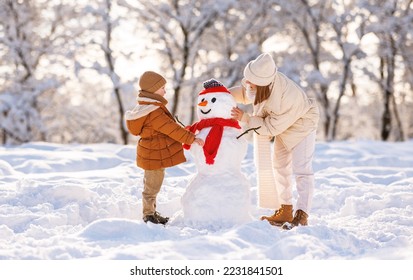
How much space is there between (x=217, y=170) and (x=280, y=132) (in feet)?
2.02

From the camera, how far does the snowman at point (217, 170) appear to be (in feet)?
13.9

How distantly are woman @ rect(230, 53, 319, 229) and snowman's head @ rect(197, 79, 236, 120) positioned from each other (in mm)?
76

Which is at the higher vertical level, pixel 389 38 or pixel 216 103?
pixel 389 38

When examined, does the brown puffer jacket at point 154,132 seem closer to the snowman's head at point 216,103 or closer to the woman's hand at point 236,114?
the snowman's head at point 216,103

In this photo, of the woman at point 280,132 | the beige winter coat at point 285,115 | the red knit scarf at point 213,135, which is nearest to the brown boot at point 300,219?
the woman at point 280,132

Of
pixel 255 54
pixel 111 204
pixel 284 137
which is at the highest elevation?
pixel 255 54

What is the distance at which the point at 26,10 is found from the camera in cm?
1552

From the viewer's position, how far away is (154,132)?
4.50 metres

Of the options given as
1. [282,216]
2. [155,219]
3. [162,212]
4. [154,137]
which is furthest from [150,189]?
[282,216]

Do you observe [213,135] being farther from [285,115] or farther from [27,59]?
[27,59]

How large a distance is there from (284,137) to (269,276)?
1.80 meters

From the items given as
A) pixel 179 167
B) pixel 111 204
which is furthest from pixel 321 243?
pixel 179 167

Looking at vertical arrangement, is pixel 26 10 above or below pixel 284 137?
above

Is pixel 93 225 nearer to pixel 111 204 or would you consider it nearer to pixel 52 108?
pixel 111 204
